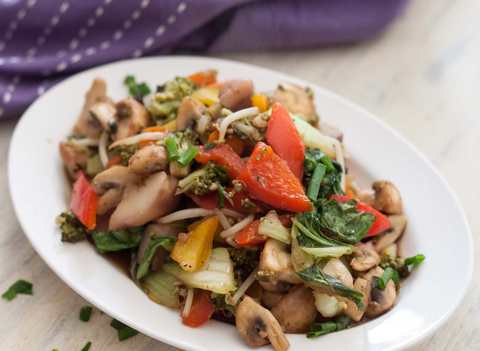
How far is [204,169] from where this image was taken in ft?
11.4

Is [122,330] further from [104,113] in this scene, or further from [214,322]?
[104,113]

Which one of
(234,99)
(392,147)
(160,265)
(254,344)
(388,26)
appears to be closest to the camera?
(254,344)

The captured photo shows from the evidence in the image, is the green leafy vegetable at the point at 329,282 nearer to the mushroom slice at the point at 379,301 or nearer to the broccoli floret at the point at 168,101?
the mushroom slice at the point at 379,301

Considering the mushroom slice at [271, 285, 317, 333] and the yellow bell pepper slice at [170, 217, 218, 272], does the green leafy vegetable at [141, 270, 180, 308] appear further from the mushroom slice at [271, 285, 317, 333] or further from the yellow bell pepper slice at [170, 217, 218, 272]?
the mushroom slice at [271, 285, 317, 333]

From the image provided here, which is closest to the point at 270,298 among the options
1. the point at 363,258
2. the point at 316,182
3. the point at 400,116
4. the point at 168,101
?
the point at 363,258

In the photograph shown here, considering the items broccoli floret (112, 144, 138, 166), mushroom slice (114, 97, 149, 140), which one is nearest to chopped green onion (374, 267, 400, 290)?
broccoli floret (112, 144, 138, 166)

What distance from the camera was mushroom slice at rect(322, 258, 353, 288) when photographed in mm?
3172

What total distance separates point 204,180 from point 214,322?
71cm

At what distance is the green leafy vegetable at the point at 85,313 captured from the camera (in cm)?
343

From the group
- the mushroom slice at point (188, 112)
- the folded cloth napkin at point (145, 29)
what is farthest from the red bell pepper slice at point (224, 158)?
the folded cloth napkin at point (145, 29)

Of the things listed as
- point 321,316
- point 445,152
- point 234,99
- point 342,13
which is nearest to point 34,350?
point 321,316

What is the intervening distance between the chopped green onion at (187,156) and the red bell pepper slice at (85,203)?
0.60 metres

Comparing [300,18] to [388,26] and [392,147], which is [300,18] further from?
[392,147]

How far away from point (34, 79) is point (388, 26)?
121 inches
